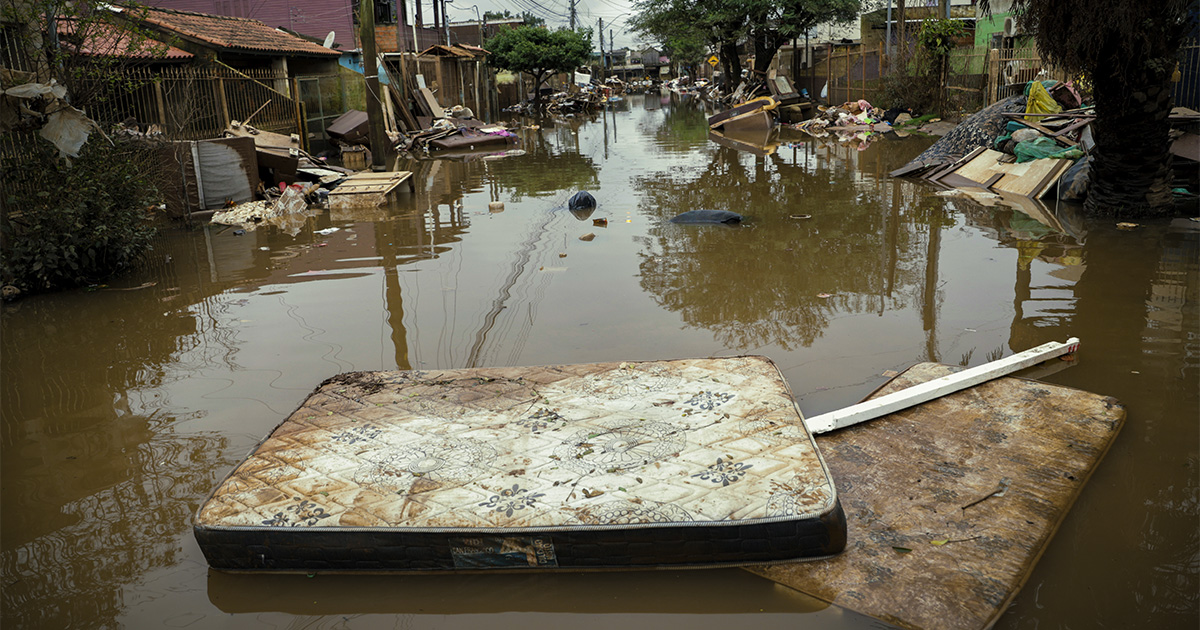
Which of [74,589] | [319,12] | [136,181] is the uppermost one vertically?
[319,12]

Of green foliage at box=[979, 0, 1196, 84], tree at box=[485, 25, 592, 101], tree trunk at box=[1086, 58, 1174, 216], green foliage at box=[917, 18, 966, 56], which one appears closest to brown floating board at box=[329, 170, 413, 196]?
green foliage at box=[979, 0, 1196, 84]

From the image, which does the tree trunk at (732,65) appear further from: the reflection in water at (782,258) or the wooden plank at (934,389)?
the wooden plank at (934,389)

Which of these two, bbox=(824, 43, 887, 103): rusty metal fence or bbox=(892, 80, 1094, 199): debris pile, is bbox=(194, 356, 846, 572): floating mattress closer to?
bbox=(892, 80, 1094, 199): debris pile

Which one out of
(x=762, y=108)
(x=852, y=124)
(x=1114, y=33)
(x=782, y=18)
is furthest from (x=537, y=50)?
(x=1114, y=33)

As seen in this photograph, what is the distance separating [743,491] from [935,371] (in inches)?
80.4

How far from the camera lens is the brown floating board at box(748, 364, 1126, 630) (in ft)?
8.27

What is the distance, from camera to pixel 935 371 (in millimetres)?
4254

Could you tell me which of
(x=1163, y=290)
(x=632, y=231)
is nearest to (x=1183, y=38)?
(x=1163, y=290)

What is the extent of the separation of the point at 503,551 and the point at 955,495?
1.75 meters

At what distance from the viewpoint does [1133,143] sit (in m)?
7.66

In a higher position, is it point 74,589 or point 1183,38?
point 1183,38

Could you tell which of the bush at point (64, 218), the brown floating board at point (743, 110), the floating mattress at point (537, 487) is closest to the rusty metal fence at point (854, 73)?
the brown floating board at point (743, 110)

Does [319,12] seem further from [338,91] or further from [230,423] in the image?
[230,423]

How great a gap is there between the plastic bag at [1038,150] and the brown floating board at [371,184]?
823cm
